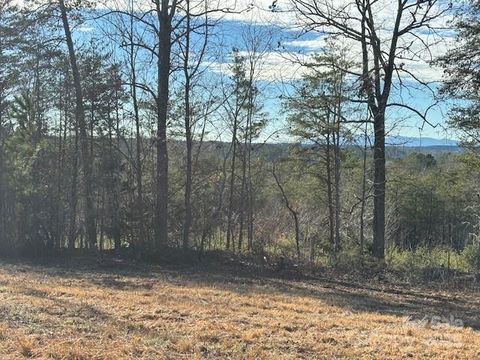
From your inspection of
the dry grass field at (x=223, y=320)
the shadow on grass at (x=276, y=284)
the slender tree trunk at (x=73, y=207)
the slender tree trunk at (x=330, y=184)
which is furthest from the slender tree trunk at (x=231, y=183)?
the dry grass field at (x=223, y=320)

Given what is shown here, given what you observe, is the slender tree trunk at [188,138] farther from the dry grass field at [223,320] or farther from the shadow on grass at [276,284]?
the dry grass field at [223,320]

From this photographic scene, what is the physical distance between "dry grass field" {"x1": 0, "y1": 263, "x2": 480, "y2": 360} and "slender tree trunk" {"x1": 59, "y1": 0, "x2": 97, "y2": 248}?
16.3 ft

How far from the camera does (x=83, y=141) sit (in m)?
16.6

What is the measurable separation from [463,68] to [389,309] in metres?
9.28

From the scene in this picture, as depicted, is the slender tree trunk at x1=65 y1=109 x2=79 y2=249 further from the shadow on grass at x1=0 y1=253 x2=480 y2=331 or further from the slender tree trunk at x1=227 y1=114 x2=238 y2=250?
the slender tree trunk at x1=227 y1=114 x2=238 y2=250

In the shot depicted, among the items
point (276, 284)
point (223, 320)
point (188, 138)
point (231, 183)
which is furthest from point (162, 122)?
point (223, 320)

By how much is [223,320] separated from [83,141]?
11519 millimetres

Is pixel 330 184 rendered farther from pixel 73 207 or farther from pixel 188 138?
pixel 73 207

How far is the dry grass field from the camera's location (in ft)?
16.3

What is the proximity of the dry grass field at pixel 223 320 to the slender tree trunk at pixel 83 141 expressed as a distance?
496 cm

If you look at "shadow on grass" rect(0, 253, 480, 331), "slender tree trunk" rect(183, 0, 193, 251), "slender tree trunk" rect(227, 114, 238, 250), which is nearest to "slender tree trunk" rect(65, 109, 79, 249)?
"shadow on grass" rect(0, 253, 480, 331)

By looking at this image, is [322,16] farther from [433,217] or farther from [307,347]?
[433,217]

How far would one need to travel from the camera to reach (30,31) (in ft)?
56.9

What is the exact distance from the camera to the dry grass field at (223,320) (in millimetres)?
4965
